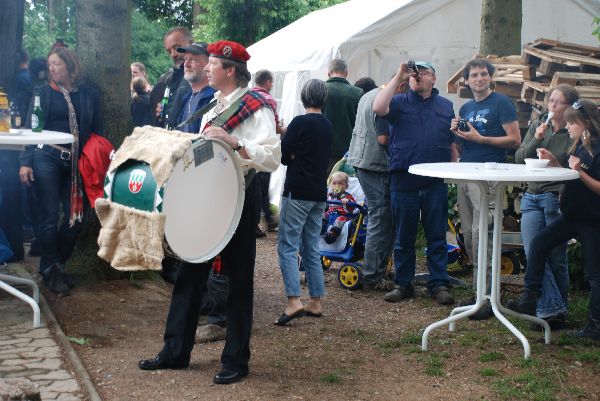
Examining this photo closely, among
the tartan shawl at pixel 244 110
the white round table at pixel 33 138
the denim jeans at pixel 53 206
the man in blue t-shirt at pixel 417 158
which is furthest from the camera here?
the man in blue t-shirt at pixel 417 158

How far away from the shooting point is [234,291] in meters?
5.70

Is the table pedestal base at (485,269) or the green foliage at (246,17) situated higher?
the green foliage at (246,17)

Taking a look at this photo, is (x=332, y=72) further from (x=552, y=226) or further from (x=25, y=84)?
(x=552, y=226)

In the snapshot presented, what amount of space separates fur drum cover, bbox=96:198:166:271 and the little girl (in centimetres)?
434

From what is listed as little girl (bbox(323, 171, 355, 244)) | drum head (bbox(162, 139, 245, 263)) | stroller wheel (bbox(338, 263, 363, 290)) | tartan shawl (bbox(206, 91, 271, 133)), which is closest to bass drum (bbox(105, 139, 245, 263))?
drum head (bbox(162, 139, 245, 263))

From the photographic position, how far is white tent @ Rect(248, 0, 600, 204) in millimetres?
13609

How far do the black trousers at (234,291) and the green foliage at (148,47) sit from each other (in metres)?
25.6

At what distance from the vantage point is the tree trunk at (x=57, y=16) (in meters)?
28.8

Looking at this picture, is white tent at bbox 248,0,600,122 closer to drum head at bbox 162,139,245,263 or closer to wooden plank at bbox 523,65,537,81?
wooden plank at bbox 523,65,537,81

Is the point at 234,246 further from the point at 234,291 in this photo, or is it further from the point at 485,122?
the point at 485,122

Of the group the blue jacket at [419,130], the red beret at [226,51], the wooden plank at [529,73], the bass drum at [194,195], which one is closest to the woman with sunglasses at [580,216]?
the blue jacket at [419,130]

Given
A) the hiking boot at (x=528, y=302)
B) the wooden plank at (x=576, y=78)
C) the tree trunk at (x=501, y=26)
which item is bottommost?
the hiking boot at (x=528, y=302)

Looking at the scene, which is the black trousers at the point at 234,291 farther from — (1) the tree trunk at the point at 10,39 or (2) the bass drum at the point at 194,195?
(1) the tree trunk at the point at 10,39

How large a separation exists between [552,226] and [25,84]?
18.8 ft
